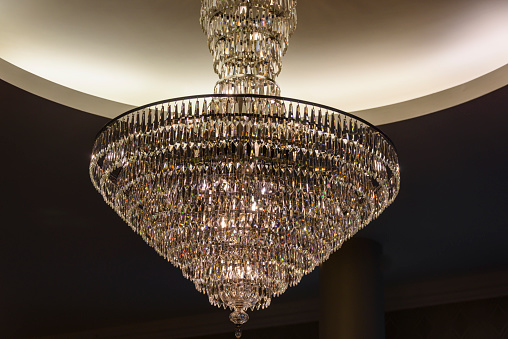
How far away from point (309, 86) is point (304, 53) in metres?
0.35

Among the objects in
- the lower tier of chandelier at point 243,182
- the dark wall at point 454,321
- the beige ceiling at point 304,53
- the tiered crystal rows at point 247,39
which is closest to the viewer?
the lower tier of chandelier at point 243,182

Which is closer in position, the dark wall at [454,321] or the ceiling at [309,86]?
the ceiling at [309,86]

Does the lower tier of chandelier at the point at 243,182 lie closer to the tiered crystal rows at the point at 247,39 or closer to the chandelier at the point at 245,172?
the chandelier at the point at 245,172

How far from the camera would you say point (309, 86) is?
392 centimetres

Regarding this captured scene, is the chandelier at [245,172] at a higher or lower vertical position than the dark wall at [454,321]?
higher

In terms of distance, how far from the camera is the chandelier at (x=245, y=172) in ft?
7.89

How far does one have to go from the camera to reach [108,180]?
2.76 m

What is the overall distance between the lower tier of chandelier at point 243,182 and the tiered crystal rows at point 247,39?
→ 22 centimetres

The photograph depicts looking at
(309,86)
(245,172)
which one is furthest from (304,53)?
(245,172)

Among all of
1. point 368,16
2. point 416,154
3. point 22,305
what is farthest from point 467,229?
point 22,305

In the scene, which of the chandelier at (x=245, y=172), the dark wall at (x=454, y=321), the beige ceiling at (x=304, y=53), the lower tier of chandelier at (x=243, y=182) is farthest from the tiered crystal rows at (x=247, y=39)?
the dark wall at (x=454, y=321)

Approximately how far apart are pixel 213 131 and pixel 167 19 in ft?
3.70

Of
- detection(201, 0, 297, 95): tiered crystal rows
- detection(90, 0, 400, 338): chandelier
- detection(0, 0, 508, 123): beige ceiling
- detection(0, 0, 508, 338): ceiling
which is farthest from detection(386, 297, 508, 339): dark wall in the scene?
detection(201, 0, 297, 95): tiered crystal rows

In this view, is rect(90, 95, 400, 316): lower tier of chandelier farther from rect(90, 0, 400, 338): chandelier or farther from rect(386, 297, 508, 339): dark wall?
rect(386, 297, 508, 339): dark wall
